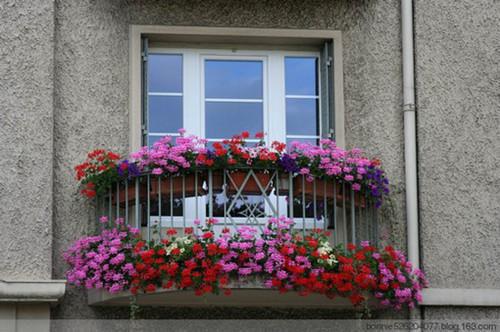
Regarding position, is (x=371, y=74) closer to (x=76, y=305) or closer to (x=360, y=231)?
(x=360, y=231)

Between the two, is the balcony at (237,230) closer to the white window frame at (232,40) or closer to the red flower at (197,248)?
the red flower at (197,248)

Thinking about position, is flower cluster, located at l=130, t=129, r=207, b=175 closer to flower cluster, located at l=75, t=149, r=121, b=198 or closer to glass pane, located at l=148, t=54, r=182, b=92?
flower cluster, located at l=75, t=149, r=121, b=198

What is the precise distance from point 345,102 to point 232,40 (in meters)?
1.25

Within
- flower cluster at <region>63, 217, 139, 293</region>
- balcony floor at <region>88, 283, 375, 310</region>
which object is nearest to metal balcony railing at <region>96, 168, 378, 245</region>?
flower cluster at <region>63, 217, 139, 293</region>

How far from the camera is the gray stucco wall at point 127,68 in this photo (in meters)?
11.3

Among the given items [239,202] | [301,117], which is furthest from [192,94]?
[239,202]

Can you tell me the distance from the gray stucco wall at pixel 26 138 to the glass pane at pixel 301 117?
2.35 m

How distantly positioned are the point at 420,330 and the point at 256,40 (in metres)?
3.19

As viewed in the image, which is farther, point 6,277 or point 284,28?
point 284,28

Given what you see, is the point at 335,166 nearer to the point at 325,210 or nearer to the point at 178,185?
the point at 325,210

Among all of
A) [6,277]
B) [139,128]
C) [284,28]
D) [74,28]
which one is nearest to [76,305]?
[6,277]

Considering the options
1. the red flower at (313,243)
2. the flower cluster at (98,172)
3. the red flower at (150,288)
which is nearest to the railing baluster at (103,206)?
the flower cluster at (98,172)

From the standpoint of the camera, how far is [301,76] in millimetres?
12258

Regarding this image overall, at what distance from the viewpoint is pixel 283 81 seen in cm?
1209
